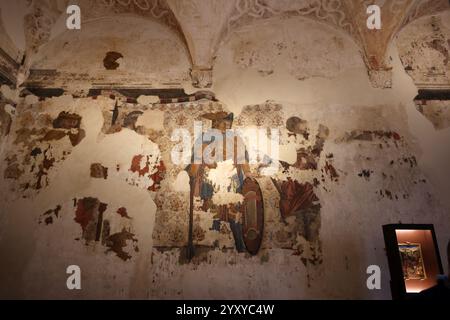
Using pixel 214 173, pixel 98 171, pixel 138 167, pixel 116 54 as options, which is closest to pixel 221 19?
pixel 116 54

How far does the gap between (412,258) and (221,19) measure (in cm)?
506

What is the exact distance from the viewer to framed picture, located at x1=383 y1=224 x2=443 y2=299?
4066 mm

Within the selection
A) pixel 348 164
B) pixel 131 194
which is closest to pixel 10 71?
pixel 131 194

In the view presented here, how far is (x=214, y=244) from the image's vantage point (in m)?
4.88

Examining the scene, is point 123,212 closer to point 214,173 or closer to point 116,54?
point 214,173

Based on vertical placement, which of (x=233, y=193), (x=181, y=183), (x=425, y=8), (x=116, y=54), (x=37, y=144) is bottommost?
(x=233, y=193)

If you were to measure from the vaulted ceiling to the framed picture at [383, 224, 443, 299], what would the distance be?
2804 millimetres

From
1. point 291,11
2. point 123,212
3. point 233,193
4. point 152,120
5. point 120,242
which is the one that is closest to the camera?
point 120,242

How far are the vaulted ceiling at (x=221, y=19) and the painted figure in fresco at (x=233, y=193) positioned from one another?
1.49 m

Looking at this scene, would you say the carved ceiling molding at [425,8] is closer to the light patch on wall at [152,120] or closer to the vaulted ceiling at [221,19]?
the vaulted ceiling at [221,19]

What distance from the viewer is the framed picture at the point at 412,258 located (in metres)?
4.07

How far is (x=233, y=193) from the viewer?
5160mm

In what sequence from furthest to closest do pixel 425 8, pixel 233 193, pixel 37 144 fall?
pixel 425 8, pixel 37 144, pixel 233 193

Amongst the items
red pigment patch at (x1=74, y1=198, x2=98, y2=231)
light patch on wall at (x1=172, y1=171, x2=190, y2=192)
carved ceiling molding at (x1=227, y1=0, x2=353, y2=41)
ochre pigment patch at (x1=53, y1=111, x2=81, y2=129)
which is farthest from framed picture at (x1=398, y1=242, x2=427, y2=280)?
ochre pigment patch at (x1=53, y1=111, x2=81, y2=129)
